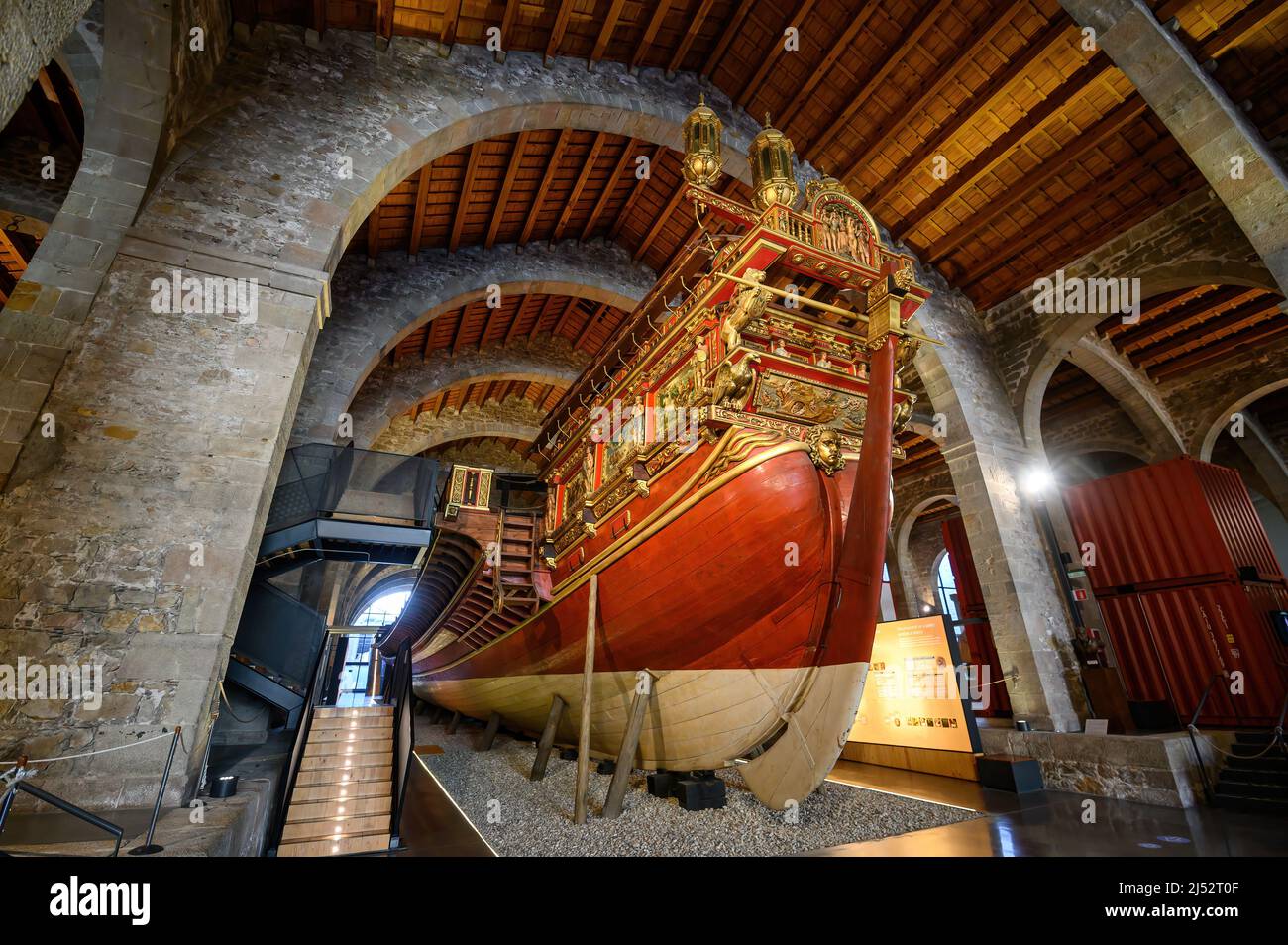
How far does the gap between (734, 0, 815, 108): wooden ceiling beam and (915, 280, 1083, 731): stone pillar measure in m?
3.94

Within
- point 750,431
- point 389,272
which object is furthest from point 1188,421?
point 389,272

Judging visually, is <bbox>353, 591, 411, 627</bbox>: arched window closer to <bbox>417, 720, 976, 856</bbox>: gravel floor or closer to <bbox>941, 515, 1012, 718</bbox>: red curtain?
<bbox>417, 720, 976, 856</bbox>: gravel floor

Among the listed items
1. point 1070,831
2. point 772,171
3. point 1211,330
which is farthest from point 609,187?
point 1211,330

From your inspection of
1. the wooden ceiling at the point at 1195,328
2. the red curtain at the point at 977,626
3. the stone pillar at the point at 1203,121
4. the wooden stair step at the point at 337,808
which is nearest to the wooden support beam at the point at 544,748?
the wooden stair step at the point at 337,808

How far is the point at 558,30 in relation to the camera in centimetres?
617

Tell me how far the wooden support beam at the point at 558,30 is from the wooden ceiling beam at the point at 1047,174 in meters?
6.17

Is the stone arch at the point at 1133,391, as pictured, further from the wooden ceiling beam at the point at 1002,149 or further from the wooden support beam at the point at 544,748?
the wooden support beam at the point at 544,748

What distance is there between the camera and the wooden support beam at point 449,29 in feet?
18.5

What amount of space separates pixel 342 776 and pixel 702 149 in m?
6.46

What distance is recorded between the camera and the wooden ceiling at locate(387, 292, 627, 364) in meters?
11.2

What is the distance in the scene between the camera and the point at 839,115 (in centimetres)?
721

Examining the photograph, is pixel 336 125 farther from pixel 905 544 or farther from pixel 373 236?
pixel 905 544

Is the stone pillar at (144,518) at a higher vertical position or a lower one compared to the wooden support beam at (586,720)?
higher

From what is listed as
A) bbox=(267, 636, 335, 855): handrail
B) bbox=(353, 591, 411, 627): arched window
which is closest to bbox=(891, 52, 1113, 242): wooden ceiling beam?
bbox=(267, 636, 335, 855): handrail
